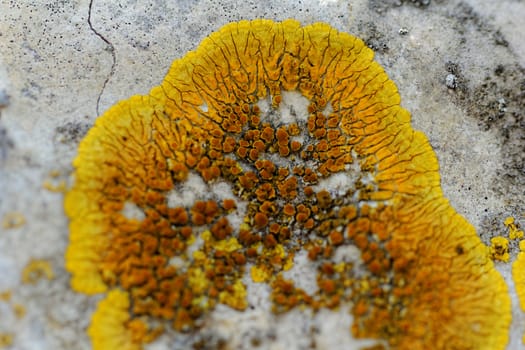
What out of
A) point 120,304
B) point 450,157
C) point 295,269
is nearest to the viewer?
point 120,304

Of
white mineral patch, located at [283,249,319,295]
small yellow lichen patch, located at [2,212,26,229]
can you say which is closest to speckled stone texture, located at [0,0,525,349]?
small yellow lichen patch, located at [2,212,26,229]

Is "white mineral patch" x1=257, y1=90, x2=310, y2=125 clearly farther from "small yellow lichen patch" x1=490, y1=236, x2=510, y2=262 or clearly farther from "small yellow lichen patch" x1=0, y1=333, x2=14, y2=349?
"small yellow lichen patch" x1=0, y1=333, x2=14, y2=349

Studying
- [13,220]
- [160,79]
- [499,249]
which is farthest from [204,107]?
[499,249]

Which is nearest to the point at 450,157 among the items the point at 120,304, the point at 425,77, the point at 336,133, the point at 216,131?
the point at 425,77

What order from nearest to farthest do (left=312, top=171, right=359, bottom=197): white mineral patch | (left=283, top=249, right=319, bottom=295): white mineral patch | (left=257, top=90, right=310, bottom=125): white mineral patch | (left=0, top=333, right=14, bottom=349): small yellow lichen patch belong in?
(left=0, top=333, right=14, bottom=349): small yellow lichen patch < (left=283, top=249, right=319, bottom=295): white mineral patch < (left=312, top=171, right=359, bottom=197): white mineral patch < (left=257, top=90, right=310, bottom=125): white mineral patch

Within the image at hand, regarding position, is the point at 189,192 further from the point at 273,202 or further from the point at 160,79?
the point at 160,79

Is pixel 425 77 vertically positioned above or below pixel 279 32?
below

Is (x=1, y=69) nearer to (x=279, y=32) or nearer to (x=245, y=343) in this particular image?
(x=279, y=32)
